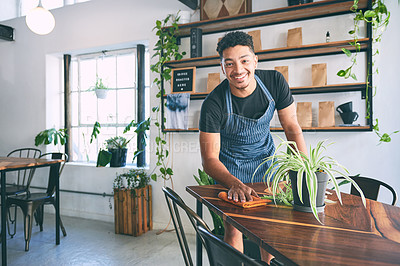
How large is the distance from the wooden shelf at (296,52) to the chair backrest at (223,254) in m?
2.36

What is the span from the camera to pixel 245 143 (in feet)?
6.11

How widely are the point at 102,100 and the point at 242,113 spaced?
3.08 metres

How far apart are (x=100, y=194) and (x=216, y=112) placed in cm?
280

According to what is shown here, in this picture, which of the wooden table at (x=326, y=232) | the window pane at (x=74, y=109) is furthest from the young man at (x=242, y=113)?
the window pane at (x=74, y=109)

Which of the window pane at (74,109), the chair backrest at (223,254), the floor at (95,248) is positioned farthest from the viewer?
the window pane at (74,109)

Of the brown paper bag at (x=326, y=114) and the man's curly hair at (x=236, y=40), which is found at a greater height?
the man's curly hair at (x=236, y=40)

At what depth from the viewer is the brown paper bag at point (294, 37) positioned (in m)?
2.81

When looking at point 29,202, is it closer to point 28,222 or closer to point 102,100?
point 28,222

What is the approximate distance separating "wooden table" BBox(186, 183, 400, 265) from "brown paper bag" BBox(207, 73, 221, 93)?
2.00 meters

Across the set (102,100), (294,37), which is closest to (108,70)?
(102,100)

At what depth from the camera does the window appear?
4133 mm

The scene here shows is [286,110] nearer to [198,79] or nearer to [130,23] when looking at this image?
[198,79]

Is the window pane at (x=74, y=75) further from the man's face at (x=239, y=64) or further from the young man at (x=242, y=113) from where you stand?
the man's face at (x=239, y=64)

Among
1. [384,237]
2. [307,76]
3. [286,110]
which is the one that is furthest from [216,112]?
[307,76]
